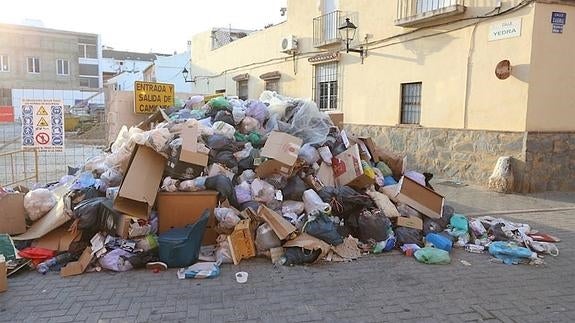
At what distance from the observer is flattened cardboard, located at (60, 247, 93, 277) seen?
3.94 meters

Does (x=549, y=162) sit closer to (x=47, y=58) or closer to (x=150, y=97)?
(x=150, y=97)

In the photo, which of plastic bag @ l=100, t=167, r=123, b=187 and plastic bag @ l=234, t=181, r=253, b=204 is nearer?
plastic bag @ l=234, t=181, r=253, b=204

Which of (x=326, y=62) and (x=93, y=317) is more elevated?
(x=326, y=62)

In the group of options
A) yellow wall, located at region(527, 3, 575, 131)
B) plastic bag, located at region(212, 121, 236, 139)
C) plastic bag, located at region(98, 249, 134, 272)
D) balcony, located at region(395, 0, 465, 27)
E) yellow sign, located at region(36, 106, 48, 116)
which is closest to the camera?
plastic bag, located at region(98, 249, 134, 272)

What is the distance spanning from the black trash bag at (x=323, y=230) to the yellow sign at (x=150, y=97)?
438 cm

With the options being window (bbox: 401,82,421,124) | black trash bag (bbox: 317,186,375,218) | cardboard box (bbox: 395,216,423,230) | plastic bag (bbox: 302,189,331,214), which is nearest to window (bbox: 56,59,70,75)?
window (bbox: 401,82,421,124)

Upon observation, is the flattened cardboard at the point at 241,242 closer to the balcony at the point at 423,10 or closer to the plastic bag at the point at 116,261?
the plastic bag at the point at 116,261

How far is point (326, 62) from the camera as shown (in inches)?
541

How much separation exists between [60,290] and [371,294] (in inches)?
102

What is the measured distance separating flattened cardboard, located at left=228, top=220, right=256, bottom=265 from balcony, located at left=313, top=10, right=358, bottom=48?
30.6ft

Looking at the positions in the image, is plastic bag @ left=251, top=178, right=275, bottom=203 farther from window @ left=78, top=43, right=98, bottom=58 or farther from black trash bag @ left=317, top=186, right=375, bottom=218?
window @ left=78, top=43, right=98, bottom=58

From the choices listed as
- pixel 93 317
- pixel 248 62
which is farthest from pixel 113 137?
pixel 248 62

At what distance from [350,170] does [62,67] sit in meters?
45.3

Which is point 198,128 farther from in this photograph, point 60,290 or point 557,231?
point 557,231
